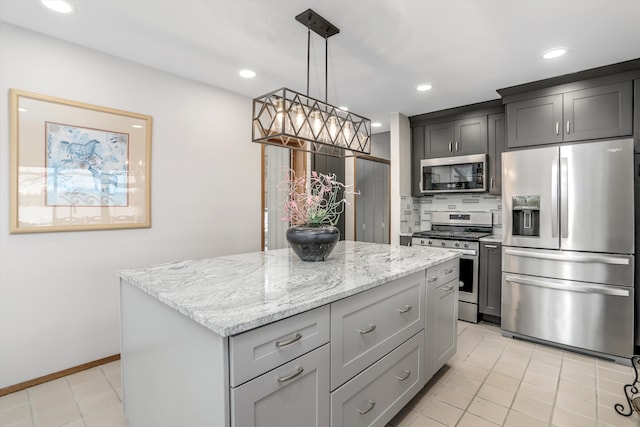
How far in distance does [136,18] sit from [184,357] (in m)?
2.11

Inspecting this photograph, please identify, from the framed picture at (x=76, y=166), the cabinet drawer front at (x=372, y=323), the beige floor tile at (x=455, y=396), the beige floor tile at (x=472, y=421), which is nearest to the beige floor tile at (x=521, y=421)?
the beige floor tile at (x=472, y=421)

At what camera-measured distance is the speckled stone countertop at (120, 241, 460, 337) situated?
1.09 m

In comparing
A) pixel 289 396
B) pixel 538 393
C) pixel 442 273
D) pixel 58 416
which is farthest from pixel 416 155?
pixel 58 416

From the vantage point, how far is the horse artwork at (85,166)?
2.29 metres

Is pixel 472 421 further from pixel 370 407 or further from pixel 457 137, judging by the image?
pixel 457 137

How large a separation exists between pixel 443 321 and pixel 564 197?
1644 millimetres

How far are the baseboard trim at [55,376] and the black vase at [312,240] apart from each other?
6.35 feet

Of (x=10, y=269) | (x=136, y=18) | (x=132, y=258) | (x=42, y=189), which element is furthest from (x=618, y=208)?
(x=10, y=269)

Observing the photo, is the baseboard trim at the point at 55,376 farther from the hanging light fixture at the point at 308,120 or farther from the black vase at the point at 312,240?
the hanging light fixture at the point at 308,120

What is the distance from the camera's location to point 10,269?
2.15 metres

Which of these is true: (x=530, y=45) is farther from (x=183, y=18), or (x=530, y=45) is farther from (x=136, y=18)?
(x=136, y=18)

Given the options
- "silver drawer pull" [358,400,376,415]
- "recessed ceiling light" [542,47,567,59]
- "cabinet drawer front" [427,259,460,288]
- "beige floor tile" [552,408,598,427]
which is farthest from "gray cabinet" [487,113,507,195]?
"silver drawer pull" [358,400,376,415]

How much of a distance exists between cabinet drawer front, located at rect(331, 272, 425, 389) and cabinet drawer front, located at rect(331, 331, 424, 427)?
0.05 meters

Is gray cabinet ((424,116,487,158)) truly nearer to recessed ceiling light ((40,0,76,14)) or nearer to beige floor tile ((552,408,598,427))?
beige floor tile ((552,408,598,427))
